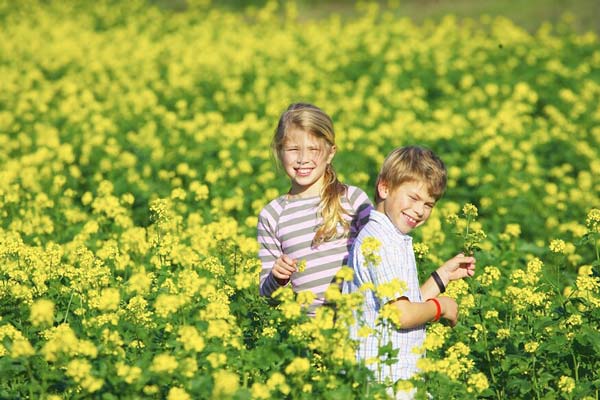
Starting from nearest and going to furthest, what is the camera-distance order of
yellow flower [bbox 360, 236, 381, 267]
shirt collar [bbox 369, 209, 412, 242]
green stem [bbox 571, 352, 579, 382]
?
1. yellow flower [bbox 360, 236, 381, 267]
2. shirt collar [bbox 369, 209, 412, 242]
3. green stem [bbox 571, 352, 579, 382]

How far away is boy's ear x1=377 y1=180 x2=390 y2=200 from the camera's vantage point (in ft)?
14.6

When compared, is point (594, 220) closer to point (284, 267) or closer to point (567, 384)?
point (567, 384)

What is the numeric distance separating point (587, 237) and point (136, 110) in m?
7.24

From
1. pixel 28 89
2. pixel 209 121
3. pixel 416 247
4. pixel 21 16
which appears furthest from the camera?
pixel 21 16

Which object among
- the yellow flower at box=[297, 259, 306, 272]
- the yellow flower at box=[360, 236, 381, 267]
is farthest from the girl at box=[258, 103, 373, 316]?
the yellow flower at box=[360, 236, 381, 267]

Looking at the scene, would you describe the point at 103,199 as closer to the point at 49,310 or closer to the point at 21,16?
the point at 49,310

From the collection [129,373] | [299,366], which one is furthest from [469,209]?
[129,373]

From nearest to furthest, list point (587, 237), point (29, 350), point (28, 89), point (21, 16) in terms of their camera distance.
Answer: point (29, 350) < point (587, 237) < point (28, 89) < point (21, 16)

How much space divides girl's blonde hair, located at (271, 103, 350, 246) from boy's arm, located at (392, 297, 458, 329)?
27.0 inches

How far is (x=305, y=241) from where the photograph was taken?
478cm

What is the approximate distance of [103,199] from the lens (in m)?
7.12

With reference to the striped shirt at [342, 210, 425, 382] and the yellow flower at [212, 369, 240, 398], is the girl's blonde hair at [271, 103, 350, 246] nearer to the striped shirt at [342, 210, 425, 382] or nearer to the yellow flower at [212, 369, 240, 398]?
the striped shirt at [342, 210, 425, 382]

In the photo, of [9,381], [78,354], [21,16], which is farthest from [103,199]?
[21,16]

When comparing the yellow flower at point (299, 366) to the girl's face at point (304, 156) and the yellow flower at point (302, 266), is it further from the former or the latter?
the girl's face at point (304, 156)
